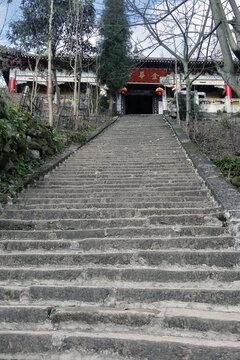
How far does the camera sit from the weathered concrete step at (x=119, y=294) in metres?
2.28

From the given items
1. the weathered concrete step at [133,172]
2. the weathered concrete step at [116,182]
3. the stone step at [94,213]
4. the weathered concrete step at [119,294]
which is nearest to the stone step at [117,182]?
the weathered concrete step at [116,182]

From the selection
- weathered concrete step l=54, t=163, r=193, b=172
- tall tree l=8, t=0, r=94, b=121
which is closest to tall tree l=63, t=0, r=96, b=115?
tall tree l=8, t=0, r=94, b=121

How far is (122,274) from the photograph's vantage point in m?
2.61

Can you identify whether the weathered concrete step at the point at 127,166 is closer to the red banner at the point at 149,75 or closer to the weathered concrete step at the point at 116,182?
the weathered concrete step at the point at 116,182

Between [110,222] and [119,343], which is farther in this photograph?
[110,222]

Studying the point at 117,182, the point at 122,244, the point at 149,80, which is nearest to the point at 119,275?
the point at 122,244

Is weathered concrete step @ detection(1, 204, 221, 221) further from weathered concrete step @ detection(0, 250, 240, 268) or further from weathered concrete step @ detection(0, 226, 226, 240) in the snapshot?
weathered concrete step @ detection(0, 250, 240, 268)

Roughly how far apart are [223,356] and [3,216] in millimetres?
3235

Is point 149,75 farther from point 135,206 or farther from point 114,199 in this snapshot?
point 135,206

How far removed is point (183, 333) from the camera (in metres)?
1.97

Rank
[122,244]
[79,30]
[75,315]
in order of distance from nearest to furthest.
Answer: [75,315] → [122,244] → [79,30]

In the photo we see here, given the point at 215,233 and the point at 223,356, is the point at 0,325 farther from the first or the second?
the point at 215,233

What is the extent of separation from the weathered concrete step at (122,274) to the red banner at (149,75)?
18.5 metres

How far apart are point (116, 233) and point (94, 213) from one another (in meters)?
0.65
